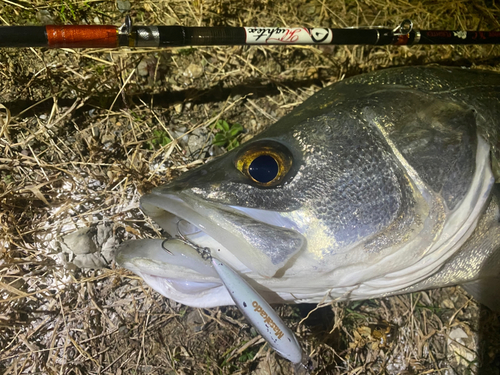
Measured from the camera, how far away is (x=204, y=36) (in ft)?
5.84

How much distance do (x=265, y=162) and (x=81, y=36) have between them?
108 centimetres

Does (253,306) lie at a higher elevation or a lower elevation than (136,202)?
higher

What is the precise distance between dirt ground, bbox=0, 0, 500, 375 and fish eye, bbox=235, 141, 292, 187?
2.75 feet

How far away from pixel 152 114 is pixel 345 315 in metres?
1.70

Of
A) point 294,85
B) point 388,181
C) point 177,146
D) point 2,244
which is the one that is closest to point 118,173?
point 177,146

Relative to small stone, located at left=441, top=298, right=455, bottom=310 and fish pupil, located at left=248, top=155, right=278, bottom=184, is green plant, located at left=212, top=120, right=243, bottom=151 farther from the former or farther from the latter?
small stone, located at left=441, top=298, right=455, bottom=310

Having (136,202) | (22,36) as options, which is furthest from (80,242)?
(22,36)

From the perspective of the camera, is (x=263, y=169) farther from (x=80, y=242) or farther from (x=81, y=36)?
(x=80, y=242)

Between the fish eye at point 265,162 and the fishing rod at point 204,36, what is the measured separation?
817 millimetres

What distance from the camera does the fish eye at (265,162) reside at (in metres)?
1.25

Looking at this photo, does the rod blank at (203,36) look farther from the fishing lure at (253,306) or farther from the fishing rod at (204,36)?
the fishing lure at (253,306)

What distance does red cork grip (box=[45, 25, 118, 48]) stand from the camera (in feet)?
5.11

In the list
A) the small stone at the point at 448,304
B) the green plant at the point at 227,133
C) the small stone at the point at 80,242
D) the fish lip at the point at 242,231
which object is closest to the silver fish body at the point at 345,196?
the fish lip at the point at 242,231

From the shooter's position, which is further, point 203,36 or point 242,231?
point 203,36
